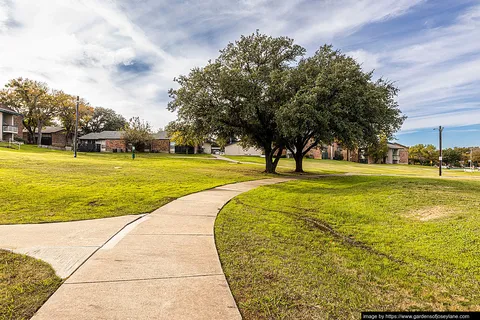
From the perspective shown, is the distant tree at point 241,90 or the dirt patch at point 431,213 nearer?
the dirt patch at point 431,213

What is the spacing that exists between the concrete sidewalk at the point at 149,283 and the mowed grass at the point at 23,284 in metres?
0.15

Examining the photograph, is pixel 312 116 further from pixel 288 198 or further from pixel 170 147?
pixel 170 147

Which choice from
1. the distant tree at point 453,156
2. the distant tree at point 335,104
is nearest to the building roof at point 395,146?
the distant tree at point 453,156

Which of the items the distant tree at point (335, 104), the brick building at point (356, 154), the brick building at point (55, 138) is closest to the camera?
the distant tree at point (335, 104)

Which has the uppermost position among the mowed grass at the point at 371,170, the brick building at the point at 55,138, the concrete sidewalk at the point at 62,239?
the brick building at the point at 55,138

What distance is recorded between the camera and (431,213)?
7.14 meters

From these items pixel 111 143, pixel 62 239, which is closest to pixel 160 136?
pixel 111 143

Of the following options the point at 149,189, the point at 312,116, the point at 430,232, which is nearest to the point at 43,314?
the point at 430,232

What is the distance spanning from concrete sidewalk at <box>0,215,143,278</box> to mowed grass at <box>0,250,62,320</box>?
0.47 feet

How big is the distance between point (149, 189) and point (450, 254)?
9.69 meters

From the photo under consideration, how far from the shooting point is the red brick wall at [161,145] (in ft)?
181

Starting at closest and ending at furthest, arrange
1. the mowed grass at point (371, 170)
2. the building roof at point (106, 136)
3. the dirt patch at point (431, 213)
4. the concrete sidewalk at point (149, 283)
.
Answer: the concrete sidewalk at point (149, 283)
the dirt patch at point (431, 213)
the mowed grass at point (371, 170)
the building roof at point (106, 136)

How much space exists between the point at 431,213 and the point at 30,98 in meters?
59.1

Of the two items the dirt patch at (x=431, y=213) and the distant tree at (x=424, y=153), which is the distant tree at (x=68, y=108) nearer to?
the dirt patch at (x=431, y=213)
